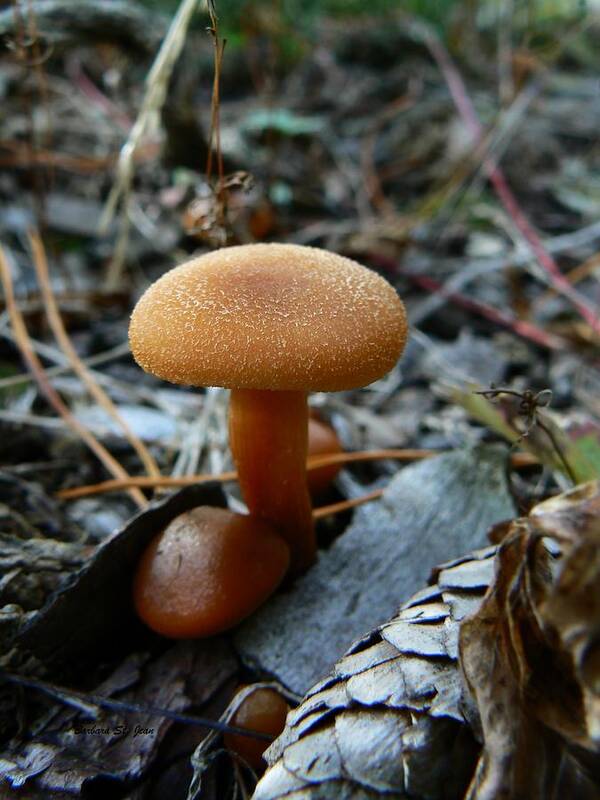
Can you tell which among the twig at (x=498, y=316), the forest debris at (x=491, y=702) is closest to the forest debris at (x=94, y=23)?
the twig at (x=498, y=316)

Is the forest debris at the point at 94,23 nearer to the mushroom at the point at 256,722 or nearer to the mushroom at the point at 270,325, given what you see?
the mushroom at the point at 270,325

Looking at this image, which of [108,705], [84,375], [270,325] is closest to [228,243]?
[84,375]

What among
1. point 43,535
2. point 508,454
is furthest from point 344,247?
point 43,535

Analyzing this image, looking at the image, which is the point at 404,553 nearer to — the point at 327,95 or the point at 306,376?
the point at 306,376

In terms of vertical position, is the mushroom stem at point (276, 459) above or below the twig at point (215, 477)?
above

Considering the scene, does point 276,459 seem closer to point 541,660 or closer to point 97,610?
point 97,610

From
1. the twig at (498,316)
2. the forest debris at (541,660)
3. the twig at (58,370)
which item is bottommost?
the twig at (498,316)
